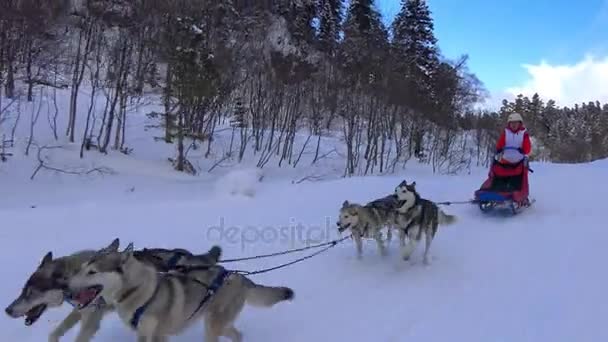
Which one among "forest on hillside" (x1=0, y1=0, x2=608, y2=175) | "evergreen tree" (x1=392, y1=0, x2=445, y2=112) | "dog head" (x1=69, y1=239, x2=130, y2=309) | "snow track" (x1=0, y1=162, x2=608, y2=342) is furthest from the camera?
"evergreen tree" (x1=392, y1=0, x2=445, y2=112)

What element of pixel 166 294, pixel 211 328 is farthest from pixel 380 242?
pixel 166 294

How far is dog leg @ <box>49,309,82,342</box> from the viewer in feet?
12.4

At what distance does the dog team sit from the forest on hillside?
11144mm

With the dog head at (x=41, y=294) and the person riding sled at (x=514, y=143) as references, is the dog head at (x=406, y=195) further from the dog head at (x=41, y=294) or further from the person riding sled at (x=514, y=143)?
the dog head at (x=41, y=294)

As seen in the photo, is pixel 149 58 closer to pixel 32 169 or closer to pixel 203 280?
pixel 32 169

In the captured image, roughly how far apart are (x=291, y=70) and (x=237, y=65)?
110 inches

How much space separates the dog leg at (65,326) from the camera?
3.77 m

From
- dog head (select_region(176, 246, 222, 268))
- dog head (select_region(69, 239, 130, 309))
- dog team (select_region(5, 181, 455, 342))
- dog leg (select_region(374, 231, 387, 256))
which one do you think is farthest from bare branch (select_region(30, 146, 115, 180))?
dog head (select_region(69, 239, 130, 309))

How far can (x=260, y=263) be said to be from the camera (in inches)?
257

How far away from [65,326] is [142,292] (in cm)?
98

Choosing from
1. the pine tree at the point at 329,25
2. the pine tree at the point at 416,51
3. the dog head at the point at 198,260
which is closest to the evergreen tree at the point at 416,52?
the pine tree at the point at 416,51

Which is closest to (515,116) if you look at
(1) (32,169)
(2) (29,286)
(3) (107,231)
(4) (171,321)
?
(3) (107,231)

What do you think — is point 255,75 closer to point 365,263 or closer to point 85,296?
point 365,263

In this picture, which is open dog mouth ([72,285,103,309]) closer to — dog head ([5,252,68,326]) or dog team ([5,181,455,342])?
dog team ([5,181,455,342])
